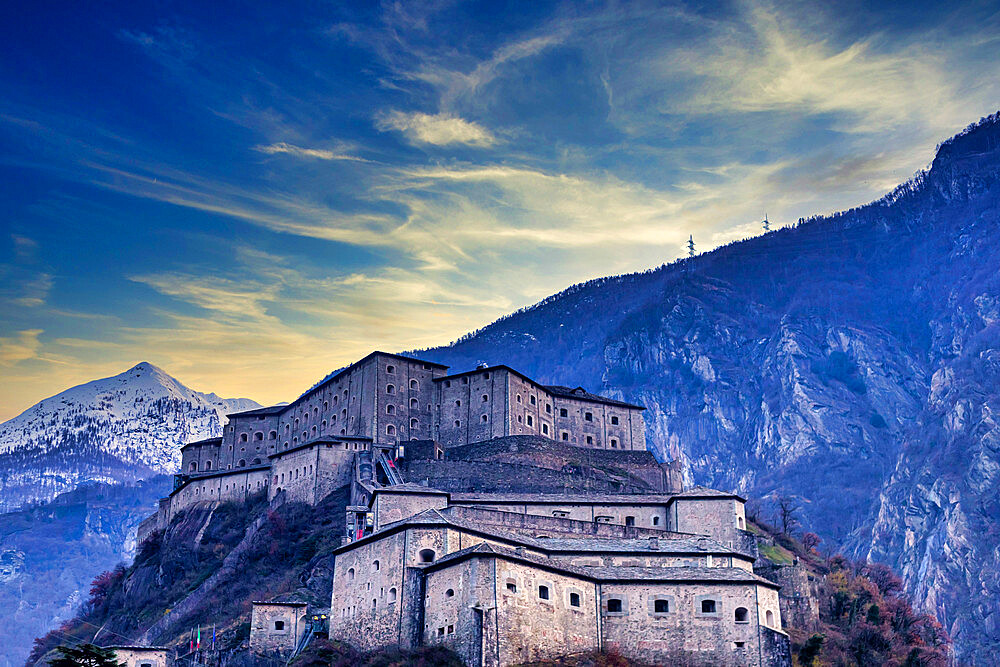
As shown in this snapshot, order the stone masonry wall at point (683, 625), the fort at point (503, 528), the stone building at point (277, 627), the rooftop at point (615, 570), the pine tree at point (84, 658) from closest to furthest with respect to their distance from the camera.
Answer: the pine tree at point (84, 658) → the rooftop at point (615, 570) → the fort at point (503, 528) → the stone masonry wall at point (683, 625) → the stone building at point (277, 627)

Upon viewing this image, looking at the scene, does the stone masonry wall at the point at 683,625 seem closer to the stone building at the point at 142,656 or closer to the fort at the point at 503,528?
the fort at the point at 503,528

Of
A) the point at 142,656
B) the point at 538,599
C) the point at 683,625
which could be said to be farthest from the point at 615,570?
the point at 142,656

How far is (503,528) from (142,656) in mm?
18361

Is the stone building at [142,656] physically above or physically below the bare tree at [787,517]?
below

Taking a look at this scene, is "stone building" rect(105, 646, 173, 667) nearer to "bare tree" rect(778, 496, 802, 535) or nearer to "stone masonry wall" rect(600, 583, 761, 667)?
"stone masonry wall" rect(600, 583, 761, 667)

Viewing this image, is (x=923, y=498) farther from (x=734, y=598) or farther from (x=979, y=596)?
(x=734, y=598)

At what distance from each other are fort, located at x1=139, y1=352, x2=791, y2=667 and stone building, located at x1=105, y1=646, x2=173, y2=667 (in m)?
4.59

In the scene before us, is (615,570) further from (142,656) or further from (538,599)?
(142,656)

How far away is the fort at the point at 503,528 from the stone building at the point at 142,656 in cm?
459

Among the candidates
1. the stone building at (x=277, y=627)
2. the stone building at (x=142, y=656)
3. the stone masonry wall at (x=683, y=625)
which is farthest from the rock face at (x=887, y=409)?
the stone building at (x=142, y=656)

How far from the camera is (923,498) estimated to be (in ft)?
467

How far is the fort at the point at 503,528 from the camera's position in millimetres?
46344

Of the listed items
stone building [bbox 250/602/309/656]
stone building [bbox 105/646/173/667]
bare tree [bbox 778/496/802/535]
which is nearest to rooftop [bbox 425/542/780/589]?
stone building [bbox 250/602/309/656]

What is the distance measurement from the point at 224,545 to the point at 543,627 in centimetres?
3663
